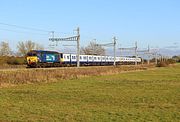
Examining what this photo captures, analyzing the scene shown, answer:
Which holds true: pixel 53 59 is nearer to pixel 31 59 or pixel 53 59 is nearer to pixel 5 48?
pixel 31 59

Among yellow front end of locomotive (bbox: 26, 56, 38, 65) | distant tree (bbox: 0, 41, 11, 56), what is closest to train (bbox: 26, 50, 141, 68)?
yellow front end of locomotive (bbox: 26, 56, 38, 65)

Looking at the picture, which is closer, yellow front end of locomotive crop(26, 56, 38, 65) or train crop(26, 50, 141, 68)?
yellow front end of locomotive crop(26, 56, 38, 65)

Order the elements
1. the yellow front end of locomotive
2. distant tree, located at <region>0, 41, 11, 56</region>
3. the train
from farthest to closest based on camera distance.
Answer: distant tree, located at <region>0, 41, 11, 56</region>, the train, the yellow front end of locomotive

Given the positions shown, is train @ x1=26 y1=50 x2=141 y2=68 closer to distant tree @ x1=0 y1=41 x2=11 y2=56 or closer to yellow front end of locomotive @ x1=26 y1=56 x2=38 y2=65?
yellow front end of locomotive @ x1=26 y1=56 x2=38 y2=65

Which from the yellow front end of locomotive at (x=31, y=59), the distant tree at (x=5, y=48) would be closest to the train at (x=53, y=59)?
the yellow front end of locomotive at (x=31, y=59)

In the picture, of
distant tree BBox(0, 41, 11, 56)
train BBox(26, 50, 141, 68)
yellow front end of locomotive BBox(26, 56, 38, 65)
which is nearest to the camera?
yellow front end of locomotive BBox(26, 56, 38, 65)

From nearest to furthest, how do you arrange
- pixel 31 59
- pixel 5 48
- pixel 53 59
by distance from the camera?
pixel 31 59
pixel 53 59
pixel 5 48

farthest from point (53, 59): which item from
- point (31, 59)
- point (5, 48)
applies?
point (5, 48)

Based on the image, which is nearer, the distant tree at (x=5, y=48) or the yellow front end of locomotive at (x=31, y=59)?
the yellow front end of locomotive at (x=31, y=59)

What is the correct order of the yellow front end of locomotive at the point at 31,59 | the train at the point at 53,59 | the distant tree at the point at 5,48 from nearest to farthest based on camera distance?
the yellow front end of locomotive at the point at 31,59 < the train at the point at 53,59 < the distant tree at the point at 5,48

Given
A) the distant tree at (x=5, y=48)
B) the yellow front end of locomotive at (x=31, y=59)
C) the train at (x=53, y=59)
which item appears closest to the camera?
the yellow front end of locomotive at (x=31, y=59)

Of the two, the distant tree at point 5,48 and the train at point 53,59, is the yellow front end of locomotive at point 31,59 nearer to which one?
the train at point 53,59

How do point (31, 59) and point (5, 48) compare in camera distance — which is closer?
point (31, 59)

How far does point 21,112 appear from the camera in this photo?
14.0 meters
